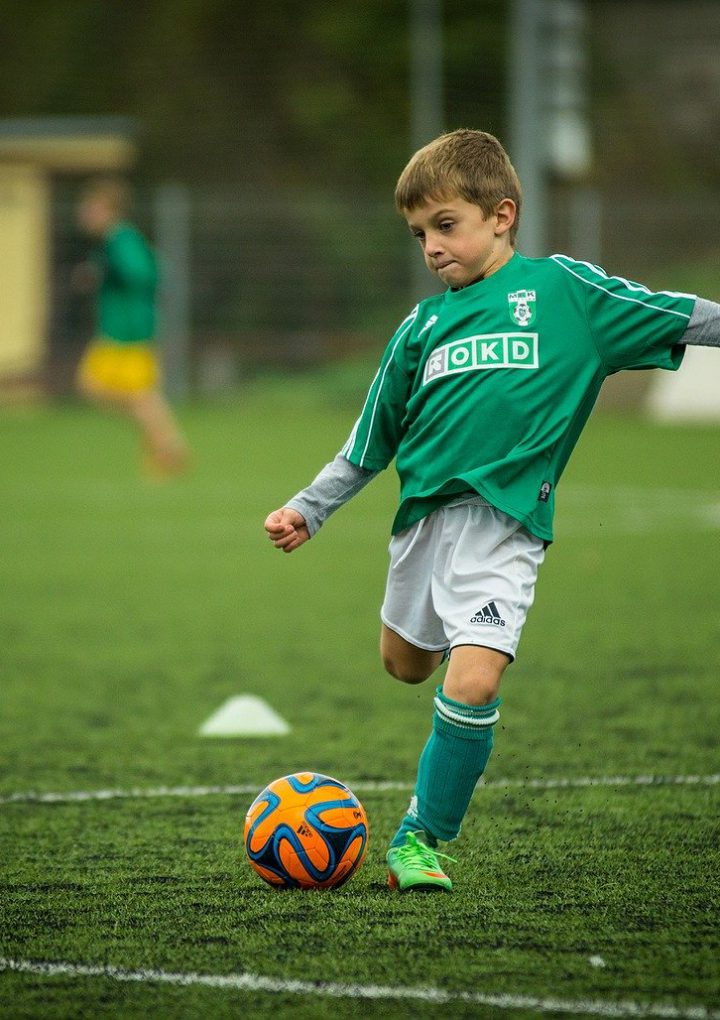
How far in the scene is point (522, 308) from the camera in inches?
157

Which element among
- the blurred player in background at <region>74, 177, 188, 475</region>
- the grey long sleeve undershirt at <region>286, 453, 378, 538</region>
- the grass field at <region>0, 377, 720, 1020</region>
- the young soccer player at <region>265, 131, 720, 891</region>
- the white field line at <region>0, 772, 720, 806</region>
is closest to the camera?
the grass field at <region>0, 377, 720, 1020</region>

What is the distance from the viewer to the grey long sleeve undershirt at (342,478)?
4000 mm

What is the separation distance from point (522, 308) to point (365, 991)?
1.67m

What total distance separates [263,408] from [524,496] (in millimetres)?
19643

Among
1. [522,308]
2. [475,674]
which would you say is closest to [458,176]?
[522,308]

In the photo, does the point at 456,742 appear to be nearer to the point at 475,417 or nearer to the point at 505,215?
the point at 475,417

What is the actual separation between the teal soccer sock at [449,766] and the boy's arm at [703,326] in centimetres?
98

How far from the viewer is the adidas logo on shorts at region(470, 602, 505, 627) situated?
3.82 meters

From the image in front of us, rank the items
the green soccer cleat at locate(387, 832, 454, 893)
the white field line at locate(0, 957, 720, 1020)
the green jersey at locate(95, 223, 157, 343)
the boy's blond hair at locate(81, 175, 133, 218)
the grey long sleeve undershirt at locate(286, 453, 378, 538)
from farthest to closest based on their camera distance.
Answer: the green jersey at locate(95, 223, 157, 343) < the boy's blond hair at locate(81, 175, 133, 218) < the grey long sleeve undershirt at locate(286, 453, 378, 538) < the green soccer cleat at locate(387, 832, 454, 893) < the white field line at locate(0, 957, 720, 1020)

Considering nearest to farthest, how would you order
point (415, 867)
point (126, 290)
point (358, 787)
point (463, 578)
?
point (415, 867) → point (463, 578) → point (358, 787) → point (126, 290)

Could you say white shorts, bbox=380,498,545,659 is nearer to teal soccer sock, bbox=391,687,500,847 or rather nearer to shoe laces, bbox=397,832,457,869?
teal soccer sock, bbox=391,687,500,847

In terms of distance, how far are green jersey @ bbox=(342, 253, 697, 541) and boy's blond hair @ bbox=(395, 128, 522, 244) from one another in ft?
0.65

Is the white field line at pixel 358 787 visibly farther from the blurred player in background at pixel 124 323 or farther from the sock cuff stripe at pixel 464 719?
the blurred player in background at pixel 124 323

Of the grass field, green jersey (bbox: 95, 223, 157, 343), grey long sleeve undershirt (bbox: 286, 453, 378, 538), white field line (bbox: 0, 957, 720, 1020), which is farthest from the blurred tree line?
white field line (bbox: 0, 957, 720, 1020)
